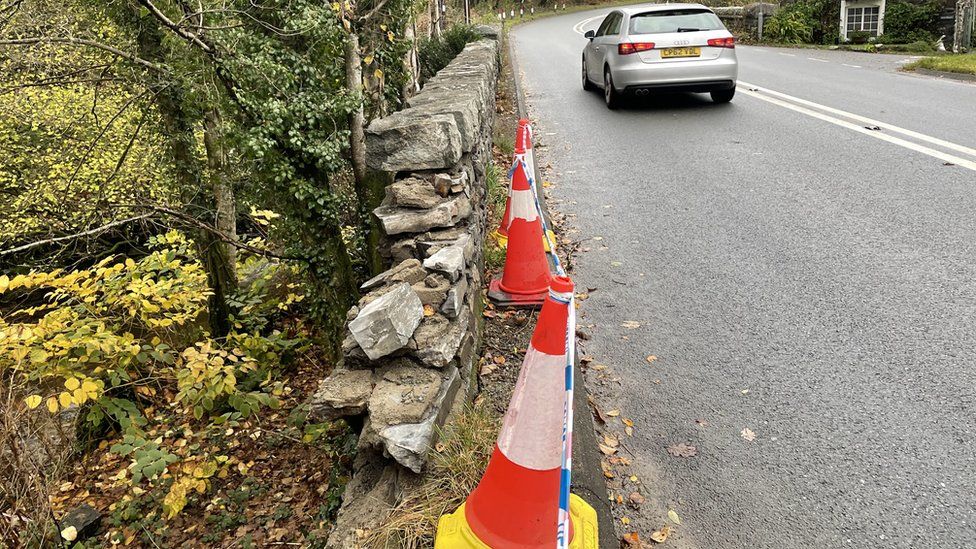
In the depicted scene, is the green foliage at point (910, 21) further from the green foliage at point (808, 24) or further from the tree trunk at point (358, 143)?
the tree trunk at point (358, 143)

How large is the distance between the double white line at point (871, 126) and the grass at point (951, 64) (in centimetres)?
445

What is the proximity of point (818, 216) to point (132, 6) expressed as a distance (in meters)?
6.94

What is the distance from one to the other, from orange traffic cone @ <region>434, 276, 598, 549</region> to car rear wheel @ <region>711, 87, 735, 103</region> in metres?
10.6

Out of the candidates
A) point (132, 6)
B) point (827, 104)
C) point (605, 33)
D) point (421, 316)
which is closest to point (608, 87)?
point (605, 33)

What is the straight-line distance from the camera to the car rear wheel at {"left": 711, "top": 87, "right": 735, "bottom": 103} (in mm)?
11980

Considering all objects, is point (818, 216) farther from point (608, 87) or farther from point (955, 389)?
point (608, 87)

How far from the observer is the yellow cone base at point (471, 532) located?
8.19 ft

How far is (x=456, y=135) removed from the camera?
4.51 meters

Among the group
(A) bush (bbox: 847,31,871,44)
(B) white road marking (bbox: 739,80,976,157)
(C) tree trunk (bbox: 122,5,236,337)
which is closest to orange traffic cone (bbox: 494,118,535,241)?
(C) tree trunk (bbox: 122,5,236,337)

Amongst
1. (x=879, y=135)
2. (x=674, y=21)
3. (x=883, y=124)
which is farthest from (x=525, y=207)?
(x=674, y=21)

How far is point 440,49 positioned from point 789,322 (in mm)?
11216

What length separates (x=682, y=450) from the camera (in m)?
3.51

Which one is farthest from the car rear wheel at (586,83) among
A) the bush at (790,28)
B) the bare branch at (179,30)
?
the bush at (790,28)

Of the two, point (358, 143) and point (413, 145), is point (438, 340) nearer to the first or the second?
point (413, 145)
